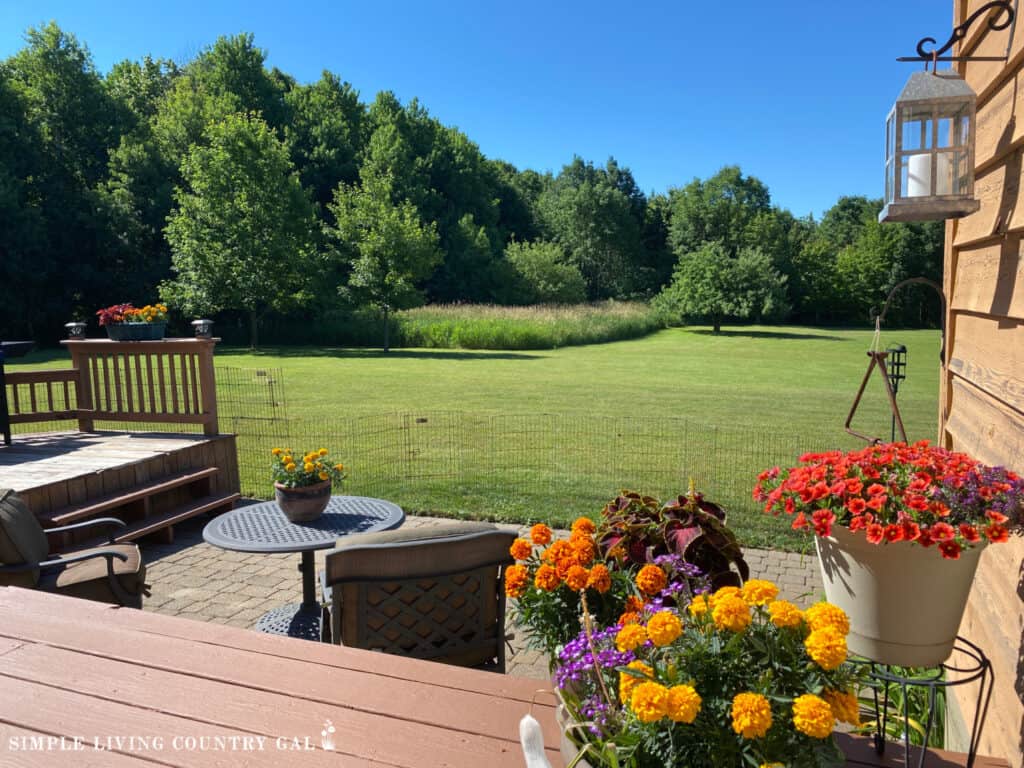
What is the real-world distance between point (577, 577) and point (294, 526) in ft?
9.30

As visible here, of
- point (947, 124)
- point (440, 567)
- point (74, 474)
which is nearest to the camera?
point (947, 124)

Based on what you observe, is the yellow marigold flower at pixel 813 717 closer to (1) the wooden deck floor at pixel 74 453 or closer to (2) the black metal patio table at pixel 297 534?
(2) the black metal patio table at pixel 297 534

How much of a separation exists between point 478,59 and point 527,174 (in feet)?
119

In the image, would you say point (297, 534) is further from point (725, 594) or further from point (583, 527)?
point (725, 594)

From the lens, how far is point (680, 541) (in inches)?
67.9

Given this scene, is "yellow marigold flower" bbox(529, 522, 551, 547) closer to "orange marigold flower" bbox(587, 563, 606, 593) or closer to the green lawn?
"orange marigold flower" bbox(587, 563, 606, 593)

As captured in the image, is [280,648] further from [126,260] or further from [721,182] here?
[721,182]

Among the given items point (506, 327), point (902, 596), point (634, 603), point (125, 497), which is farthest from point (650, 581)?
point (506, 327)

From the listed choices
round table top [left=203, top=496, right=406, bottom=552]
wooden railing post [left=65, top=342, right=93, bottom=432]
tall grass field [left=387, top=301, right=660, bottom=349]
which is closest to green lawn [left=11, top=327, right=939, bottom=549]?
wooden railing post [left=65, top=342, right=93, bottom=432]

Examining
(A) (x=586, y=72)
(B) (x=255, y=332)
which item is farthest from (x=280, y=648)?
(A) (x=586, y=72)

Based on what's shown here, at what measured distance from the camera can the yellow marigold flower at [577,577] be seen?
140 centimetres

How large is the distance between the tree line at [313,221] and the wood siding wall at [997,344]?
970 inches

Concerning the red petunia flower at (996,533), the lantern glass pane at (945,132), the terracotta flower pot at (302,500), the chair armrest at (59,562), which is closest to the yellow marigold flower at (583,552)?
the red petunia flower at (996,533)

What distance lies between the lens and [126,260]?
3019 centimetres
